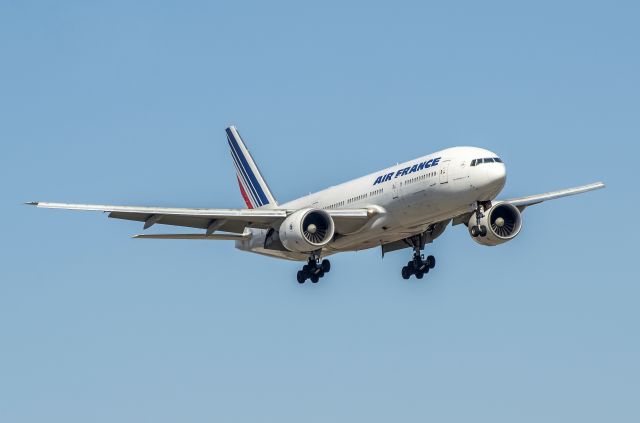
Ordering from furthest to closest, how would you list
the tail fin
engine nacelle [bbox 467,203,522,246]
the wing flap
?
the tail fin → the wing flap → engine nacelle [bbox 467,203,522,246]

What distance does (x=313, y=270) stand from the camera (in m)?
63.9

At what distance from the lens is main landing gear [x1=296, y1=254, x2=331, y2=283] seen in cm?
6384

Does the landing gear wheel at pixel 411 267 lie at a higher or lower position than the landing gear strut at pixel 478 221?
lower

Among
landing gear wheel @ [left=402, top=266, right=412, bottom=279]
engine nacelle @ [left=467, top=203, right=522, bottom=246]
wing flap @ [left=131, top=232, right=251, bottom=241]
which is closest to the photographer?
engine nacelle @ [left=467, top=203, right=522, bottom=246]

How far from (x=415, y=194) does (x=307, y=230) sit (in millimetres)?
5289

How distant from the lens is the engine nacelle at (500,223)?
60281mm

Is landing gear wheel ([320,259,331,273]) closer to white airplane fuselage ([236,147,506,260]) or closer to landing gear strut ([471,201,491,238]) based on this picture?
white airplane fuselage ([236,147,506,260])

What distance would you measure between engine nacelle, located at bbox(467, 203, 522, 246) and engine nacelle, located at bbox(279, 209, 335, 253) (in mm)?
6603

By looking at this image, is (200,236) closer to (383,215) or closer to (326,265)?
(326,265)

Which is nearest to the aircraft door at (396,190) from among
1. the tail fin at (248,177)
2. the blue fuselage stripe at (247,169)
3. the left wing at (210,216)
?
the left wing at (210,216)

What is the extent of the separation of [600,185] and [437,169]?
14.1m

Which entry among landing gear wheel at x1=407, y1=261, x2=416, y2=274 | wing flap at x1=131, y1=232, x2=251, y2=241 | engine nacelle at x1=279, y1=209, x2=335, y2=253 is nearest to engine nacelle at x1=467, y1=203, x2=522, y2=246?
landing gear wheel at x1=407, y1=261, x2=416, y2=274

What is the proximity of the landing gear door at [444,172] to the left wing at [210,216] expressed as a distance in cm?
437

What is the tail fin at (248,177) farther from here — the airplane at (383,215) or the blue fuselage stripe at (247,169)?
the airplane at (383,215)
